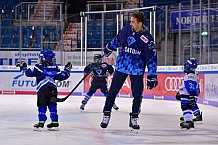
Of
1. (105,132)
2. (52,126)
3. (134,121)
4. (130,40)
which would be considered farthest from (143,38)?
(52,126)

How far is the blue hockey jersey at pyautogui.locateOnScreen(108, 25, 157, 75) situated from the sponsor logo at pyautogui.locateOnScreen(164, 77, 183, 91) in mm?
6913

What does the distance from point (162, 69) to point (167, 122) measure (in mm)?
6187

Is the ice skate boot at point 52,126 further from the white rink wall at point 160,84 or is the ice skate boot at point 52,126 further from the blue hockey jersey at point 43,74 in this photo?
the white rink wall at point 160,84

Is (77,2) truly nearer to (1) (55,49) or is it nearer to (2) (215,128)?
(1) (55,49)

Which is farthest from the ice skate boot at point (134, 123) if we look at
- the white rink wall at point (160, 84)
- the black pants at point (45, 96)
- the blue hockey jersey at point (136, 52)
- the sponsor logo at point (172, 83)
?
the sponsor logo at point (172, 83)

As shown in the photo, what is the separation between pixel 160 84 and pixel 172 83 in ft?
1.70

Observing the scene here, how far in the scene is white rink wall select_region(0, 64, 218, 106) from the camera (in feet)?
35.1

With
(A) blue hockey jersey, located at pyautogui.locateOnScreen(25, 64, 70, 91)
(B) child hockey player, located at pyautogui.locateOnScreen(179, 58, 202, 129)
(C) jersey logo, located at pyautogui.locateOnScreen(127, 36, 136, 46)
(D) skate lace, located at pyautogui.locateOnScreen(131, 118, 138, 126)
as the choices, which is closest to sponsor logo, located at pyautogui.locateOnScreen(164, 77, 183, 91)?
(B) child hockey player, located at pyautogui.locateOnScreen(179, 58, 202, 129)

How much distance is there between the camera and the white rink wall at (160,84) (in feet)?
35.1

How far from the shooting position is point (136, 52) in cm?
563

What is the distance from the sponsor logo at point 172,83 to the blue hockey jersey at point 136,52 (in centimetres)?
691

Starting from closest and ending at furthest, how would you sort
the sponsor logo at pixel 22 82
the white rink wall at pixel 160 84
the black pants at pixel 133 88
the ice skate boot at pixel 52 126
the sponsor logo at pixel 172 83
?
the black pants at pixel 133 88
the ice skate boot at pixel 52 126
the white rink wall at pixel 160 84
the sponsor logo at pixel 172 83
the sponsor logo at pixel 22 82

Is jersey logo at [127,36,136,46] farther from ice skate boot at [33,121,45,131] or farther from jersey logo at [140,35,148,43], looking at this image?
ice skate boot at [33,121,45,131]

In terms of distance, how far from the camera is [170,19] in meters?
13.4
